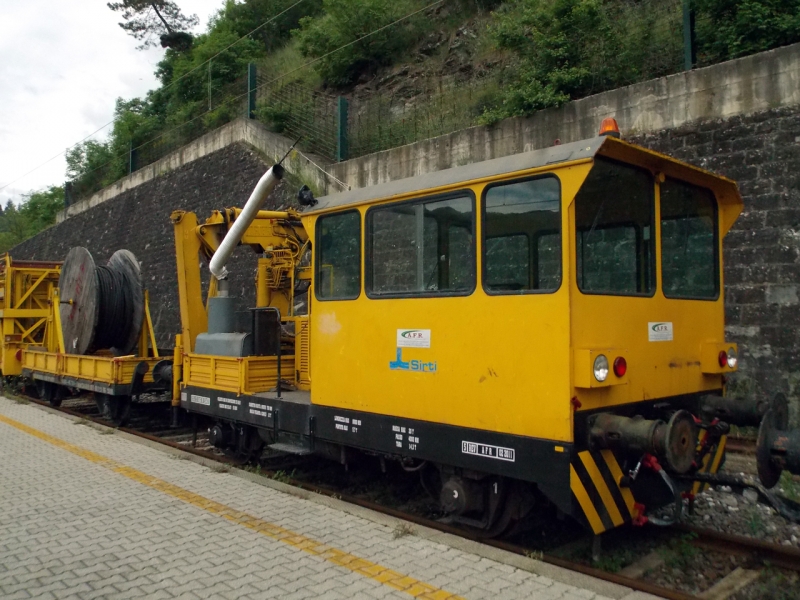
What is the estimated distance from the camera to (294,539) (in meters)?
4.72

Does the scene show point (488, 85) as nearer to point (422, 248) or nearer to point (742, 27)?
point (742, 27)

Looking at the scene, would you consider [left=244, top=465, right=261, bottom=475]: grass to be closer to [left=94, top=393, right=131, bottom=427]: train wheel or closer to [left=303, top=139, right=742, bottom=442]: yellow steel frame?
[left=303, top=139, right=742, bottom=442]: yellow steel frame

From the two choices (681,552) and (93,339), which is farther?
(93,339)

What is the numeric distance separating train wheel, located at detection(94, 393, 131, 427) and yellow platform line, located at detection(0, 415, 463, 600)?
105 inches

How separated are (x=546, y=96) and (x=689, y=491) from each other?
7.33m

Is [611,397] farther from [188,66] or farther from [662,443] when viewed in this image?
[188,66]

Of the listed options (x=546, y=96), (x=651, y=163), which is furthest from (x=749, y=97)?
(x=651, y=163)

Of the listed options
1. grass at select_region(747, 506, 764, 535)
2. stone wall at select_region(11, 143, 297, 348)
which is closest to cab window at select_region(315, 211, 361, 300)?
grass at select_region(747, 506, 764, 535)

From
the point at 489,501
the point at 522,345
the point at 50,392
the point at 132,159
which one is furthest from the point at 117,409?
the point at 132,159

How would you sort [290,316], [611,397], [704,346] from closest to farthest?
[611,397], [704,346], [290,316]

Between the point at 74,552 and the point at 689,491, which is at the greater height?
the point at 689,491

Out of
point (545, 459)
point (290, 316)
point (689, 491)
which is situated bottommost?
point (689, 491)

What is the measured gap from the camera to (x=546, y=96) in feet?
34.5

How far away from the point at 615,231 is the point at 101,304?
350 inches
